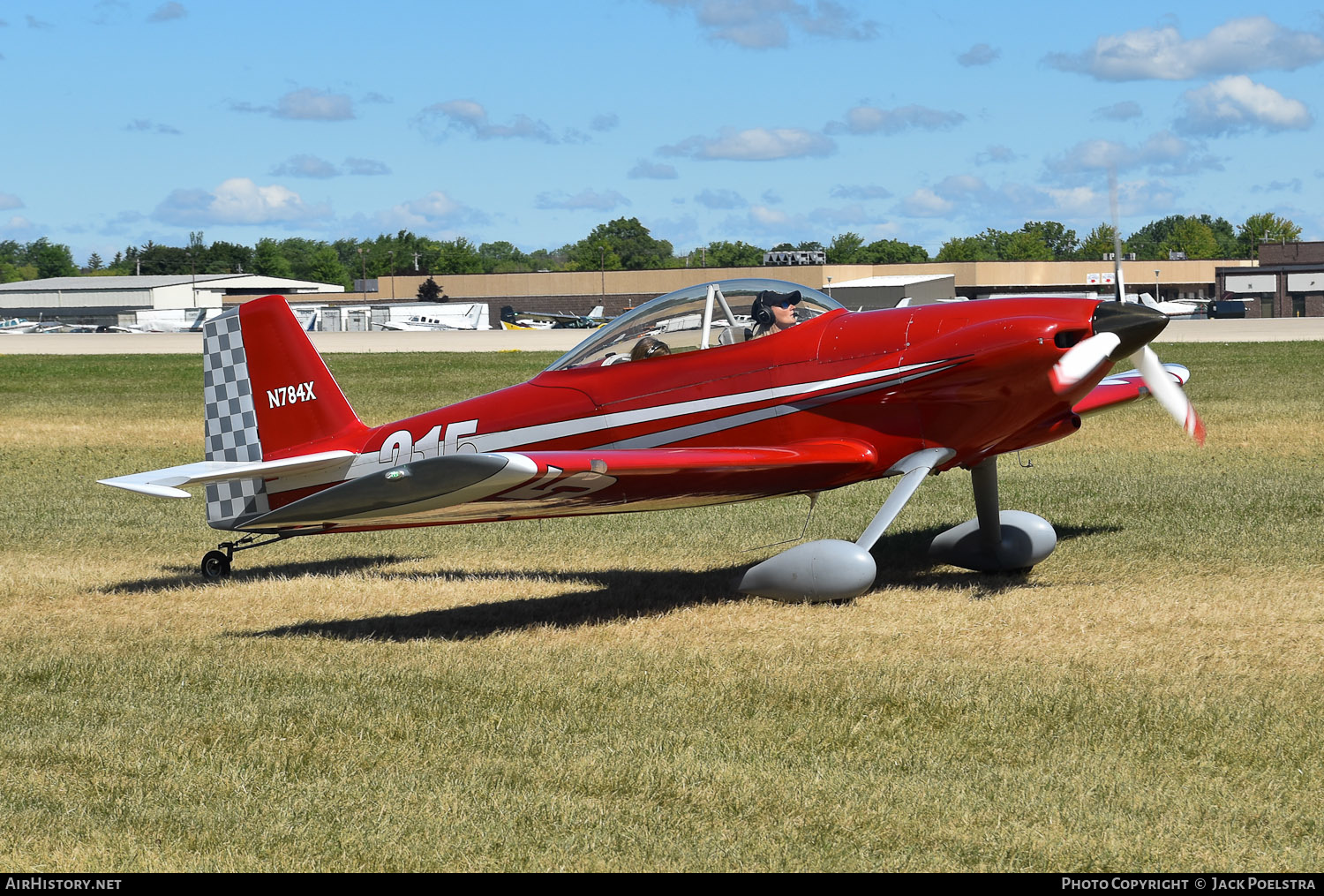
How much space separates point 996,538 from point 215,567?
6116mm

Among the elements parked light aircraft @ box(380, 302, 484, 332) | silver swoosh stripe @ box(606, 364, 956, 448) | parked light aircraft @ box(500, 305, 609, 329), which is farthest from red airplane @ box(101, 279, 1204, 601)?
parked light aircraft @ box(380, 302, 484, 332)

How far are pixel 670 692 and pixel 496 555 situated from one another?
16.5 feet

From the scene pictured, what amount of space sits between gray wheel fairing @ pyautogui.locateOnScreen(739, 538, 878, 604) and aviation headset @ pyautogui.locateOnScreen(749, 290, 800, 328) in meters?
1.61

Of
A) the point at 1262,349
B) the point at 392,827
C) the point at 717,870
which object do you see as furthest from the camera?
the point at 1262,349

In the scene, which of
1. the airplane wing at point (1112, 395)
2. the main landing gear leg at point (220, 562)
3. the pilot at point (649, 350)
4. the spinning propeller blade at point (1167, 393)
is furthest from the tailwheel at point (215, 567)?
the spinning propeller blade at point (1167, 393)

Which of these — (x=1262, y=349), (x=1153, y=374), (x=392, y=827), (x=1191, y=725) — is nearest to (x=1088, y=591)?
(x=1153, y=374)

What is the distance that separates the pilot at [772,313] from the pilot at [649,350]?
65cm

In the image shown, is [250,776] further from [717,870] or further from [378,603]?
[378,603]

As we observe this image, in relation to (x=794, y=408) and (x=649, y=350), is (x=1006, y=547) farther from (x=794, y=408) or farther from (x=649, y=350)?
(x=649, y=350)

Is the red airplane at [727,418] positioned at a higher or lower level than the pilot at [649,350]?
lower

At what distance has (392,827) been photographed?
4770 millimetres

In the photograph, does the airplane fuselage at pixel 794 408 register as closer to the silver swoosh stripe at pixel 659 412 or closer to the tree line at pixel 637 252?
the silver swoosh stripe at pixel 659 412

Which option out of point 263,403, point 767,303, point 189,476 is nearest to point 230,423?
point 263,403

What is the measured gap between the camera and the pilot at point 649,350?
9131 mm
